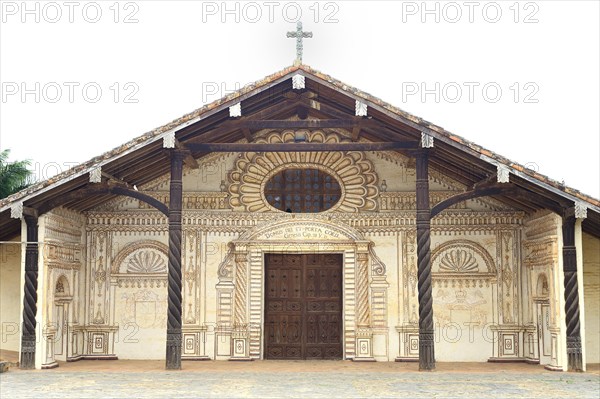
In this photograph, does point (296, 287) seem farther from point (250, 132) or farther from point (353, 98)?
point (353, 98)

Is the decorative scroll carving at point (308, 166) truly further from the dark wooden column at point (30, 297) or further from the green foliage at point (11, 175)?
the green foliage at point (11, 175)

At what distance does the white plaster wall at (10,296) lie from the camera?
17.2 meters

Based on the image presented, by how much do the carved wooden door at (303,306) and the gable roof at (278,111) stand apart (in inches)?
125

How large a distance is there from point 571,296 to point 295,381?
217 inches

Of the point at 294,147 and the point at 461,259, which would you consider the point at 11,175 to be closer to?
the point at 294,147

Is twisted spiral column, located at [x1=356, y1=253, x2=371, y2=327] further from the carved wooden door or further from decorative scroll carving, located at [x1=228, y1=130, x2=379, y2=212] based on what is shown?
decorative scroll carving, located at [x1=228, y1=130, x2=379, y2=212]

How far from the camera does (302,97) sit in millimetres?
15664

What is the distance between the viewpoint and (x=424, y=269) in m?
14.4

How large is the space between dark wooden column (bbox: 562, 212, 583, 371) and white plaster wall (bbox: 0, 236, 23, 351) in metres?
11.5

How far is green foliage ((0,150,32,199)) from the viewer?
1102 inches

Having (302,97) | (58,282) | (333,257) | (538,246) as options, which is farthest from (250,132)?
(538,246)

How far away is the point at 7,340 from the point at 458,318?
10025mm

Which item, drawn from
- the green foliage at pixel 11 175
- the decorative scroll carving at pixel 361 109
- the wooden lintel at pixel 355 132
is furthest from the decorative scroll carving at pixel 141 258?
the green foliage at pixel 11 175

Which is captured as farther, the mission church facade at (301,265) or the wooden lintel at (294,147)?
the mission church facade at (301,265)
